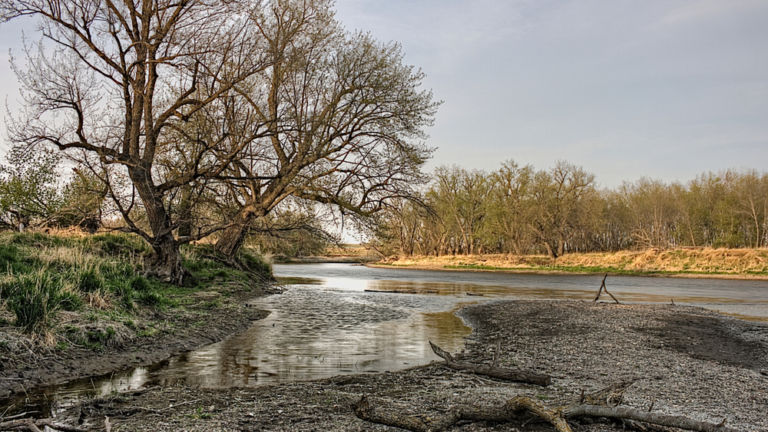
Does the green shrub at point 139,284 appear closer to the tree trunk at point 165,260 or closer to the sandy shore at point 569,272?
the tree trunk at point 165,260

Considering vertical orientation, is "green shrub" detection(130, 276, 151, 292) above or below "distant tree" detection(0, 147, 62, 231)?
below

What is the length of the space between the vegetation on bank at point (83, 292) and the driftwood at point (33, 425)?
11.9ft

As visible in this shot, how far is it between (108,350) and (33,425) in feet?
14.8

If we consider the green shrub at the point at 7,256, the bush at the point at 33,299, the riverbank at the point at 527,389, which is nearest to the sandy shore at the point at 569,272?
the riverbank at the point at 527,389

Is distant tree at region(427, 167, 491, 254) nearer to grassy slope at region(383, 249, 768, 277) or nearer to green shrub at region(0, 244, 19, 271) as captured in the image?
grassy slope at region(383, 249, 768, 277)

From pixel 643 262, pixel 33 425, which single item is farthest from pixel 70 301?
pixel 643 262

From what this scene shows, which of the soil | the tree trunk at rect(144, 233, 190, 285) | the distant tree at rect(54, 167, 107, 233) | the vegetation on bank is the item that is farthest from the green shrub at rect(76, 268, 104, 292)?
the tree trunk at rect(144, 233, 190, 285)

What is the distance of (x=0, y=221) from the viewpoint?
19.8 m

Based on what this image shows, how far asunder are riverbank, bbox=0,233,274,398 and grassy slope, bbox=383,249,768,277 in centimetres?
4570

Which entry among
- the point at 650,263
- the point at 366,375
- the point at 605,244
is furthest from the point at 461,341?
the point at 605,244

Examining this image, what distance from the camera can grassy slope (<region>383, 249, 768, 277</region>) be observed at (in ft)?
148

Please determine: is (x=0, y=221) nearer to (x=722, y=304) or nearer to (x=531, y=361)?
(x=531, y=361)

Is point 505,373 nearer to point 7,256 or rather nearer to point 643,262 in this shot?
point 7,256

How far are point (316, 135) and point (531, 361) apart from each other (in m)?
13.6
